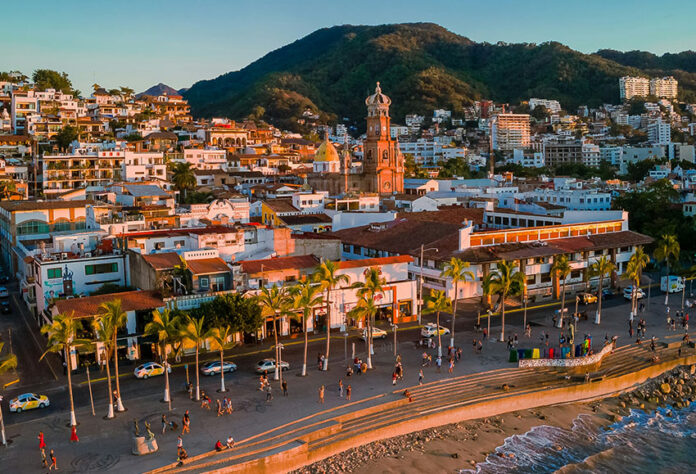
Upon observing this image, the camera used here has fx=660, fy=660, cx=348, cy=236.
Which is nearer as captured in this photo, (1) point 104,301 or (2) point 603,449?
(2) point 603,449

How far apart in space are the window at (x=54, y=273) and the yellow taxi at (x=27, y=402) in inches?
620

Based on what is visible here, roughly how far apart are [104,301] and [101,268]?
1038cm

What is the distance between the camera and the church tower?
10481 cm

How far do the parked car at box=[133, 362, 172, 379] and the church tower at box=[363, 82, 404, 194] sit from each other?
69713 mm

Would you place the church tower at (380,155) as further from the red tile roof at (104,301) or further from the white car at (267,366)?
the white car at (267,366)

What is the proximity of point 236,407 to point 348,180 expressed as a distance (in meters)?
73.7

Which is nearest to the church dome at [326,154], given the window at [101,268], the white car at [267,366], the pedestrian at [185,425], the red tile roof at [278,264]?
the red tile roof at [278,264]

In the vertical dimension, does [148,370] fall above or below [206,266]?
below

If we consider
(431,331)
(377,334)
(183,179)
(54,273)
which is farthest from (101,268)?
(183,179)

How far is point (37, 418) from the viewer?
31297 mm

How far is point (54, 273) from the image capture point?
154 feet

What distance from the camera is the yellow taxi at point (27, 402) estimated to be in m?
32.2

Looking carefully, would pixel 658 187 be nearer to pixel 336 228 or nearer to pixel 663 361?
pixel 336 228

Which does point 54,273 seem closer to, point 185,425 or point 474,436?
point 185,425
